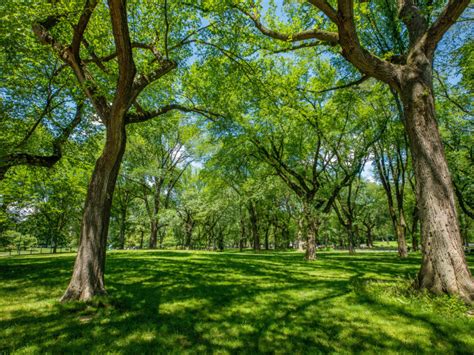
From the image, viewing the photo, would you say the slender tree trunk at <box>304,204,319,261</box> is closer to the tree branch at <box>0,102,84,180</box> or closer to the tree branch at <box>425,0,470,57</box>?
the tree branch at <box>425,0,470,57</box>

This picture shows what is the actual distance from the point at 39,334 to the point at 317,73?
19094mm

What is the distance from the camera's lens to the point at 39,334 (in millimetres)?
4113

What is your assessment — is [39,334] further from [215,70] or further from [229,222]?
[229,222]

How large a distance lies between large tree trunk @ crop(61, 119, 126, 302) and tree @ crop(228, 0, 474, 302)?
6074mm

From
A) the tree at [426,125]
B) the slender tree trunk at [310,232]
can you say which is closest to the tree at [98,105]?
the tree at [426,125]

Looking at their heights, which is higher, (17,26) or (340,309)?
(17,26)

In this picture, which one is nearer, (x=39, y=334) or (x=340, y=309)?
(x=39, y=334)

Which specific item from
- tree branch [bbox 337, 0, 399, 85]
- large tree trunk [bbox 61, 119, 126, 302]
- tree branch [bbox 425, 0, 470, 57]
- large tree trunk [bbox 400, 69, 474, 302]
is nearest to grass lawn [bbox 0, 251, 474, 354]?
large tree trunk [bbox 61, 119, 126, 302]

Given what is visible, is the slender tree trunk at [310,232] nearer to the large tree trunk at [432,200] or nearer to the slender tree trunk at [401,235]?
the slender tree trunk at [401,235]

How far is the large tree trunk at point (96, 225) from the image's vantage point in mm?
6000

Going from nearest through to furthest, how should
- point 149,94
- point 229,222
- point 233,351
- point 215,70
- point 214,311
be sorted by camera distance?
1. point 233,351
2. point 214,311
3. point 215,70
4. point 149,94
5. point 229,222

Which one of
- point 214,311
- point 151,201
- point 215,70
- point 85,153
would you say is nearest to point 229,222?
point 151,201

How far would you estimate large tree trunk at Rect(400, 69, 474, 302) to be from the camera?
557 centimetres

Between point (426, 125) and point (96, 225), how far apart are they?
9.62 meters
